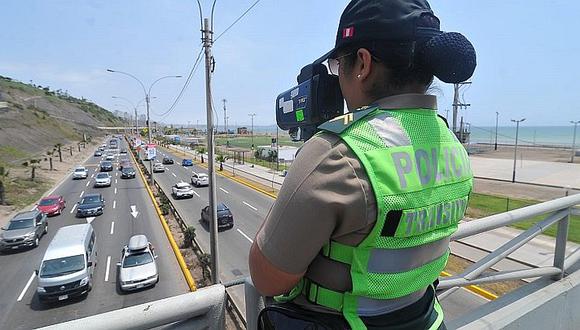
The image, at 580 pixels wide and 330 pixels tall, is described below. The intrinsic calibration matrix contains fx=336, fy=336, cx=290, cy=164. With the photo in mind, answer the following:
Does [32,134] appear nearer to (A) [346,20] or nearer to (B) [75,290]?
(B) [75,290]

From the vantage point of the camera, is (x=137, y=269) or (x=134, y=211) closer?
(x=137, y=269)

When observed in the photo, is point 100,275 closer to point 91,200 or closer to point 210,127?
point 210,127

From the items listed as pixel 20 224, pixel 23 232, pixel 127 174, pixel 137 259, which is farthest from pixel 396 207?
pixel 127 174

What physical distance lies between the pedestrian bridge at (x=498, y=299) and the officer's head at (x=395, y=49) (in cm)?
81

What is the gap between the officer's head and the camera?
0.92m

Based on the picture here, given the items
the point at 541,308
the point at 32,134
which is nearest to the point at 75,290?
the point at 541,308

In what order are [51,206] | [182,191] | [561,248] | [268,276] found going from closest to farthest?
[268,276]
[561,248]
[51,206]
[182,191]

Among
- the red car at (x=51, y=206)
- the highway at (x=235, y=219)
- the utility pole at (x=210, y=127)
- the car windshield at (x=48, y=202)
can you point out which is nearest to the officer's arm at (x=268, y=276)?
the highway at (x=235, y=219)

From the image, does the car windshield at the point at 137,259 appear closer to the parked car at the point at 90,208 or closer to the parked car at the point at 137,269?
the parked car at the point at 137,269

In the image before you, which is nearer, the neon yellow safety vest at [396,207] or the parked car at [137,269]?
the neon yellow safety vest at [396,207]

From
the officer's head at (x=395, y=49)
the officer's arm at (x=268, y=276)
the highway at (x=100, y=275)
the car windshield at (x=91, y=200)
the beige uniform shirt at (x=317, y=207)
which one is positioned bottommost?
the highway at (x=100, y=275)

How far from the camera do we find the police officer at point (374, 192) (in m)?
0.80

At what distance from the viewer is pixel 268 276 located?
902 millimetres

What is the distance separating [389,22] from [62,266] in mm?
13054
